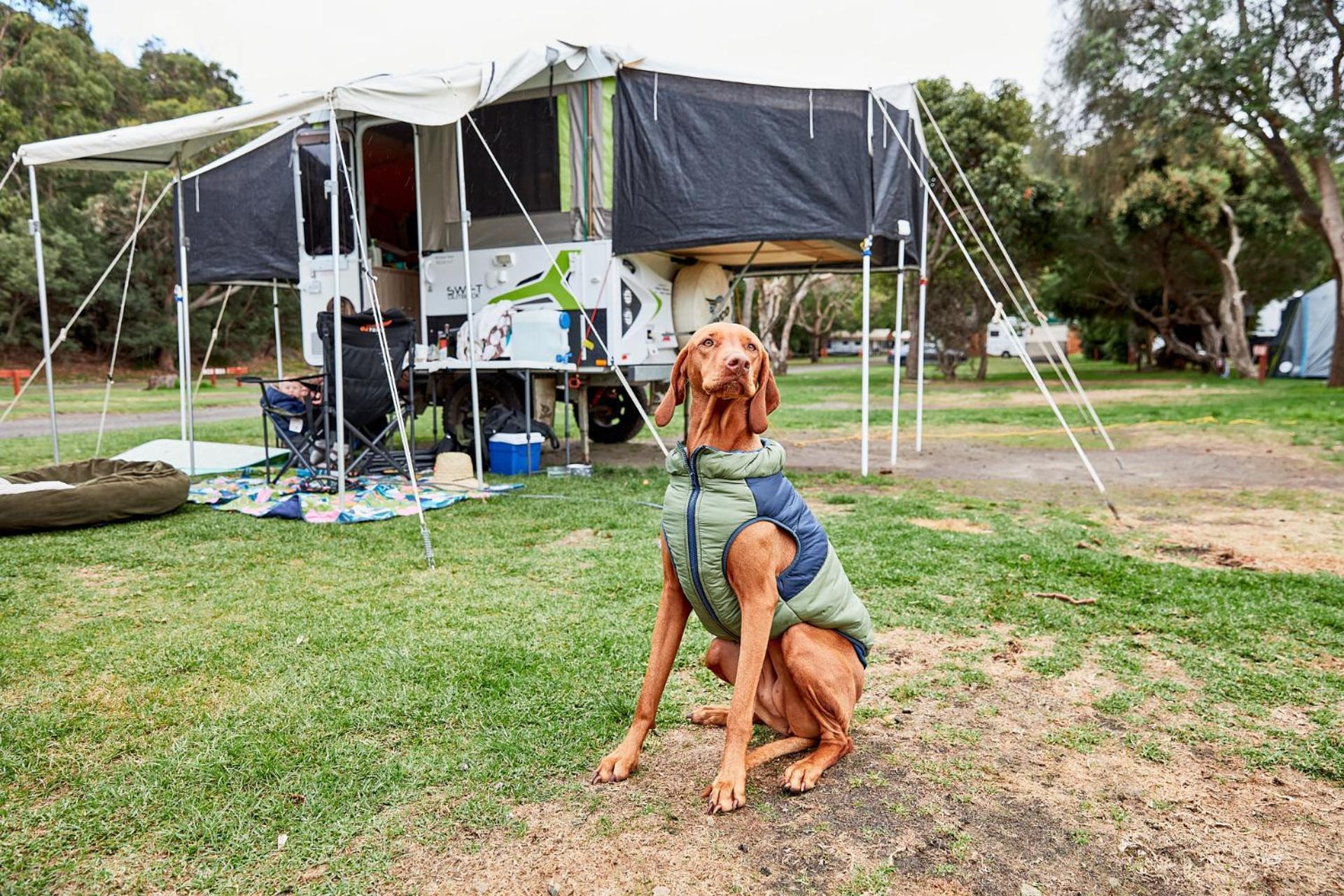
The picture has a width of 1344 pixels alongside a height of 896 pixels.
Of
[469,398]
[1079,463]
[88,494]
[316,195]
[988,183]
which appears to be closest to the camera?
[88,494]

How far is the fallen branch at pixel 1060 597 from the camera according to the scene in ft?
13.0

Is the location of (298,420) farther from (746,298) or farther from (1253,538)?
(746,298)

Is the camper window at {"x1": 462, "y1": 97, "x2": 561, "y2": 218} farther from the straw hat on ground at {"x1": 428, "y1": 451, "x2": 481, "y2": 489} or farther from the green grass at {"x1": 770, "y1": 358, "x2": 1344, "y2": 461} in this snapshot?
the green grass at {"x1": 770, "y1": 358, "x2": 1344, "y2": 461}

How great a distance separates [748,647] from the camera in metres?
2.22

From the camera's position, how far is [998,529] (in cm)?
552

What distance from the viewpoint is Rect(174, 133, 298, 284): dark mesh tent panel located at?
8.15 m

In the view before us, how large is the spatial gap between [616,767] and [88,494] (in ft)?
15.8

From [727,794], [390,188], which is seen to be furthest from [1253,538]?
[390,188]

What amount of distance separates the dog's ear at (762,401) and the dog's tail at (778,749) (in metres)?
0.91

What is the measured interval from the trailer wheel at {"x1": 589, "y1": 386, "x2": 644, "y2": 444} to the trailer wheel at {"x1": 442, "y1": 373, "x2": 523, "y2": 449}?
1485mm

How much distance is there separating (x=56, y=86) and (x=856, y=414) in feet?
89.9

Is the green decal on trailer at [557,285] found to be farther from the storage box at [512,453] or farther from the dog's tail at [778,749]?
the dog's tail at [778,749]

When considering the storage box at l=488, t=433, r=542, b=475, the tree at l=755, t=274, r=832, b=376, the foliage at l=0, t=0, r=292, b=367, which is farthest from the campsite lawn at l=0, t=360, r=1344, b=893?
the foliage at l=0, t=0, r=292, b=367

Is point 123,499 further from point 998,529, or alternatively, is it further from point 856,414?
point 856,414
